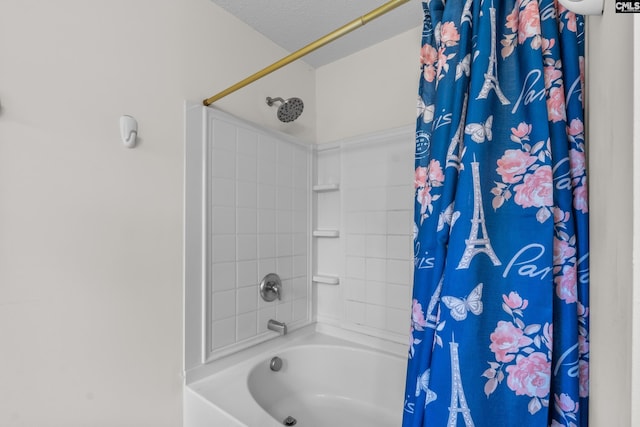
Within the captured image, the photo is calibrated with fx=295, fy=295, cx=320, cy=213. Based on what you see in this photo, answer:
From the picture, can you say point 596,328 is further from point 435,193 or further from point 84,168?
point 84,168

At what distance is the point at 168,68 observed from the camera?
1186 millimetres

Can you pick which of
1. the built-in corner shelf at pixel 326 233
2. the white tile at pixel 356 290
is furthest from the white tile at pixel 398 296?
the built-in corner shelf at pixel 326 233

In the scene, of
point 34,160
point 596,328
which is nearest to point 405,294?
point 596,328

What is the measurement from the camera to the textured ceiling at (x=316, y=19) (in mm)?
1368

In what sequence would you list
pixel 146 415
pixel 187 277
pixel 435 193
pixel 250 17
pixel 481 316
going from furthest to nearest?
pixel 250 17 < pixel 187 277 < pixel 146 415 < pixel 435 193 < pixel 481 316

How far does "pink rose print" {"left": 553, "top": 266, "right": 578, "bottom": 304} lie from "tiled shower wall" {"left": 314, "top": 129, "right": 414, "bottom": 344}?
82 cm

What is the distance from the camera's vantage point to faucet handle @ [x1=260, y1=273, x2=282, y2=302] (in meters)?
1.50

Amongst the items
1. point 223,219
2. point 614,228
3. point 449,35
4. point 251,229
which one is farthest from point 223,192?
point 614,228

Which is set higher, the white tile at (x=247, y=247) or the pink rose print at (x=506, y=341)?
the white tile at (x=247, y=247)

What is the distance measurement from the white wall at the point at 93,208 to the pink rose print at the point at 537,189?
1157 millimetres

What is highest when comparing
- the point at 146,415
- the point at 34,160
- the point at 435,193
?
the point at 34,160

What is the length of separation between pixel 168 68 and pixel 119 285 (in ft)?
2.80

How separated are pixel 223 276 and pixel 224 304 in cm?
13

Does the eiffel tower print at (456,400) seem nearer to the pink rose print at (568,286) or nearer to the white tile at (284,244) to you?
the pink rose print at (568,286)
